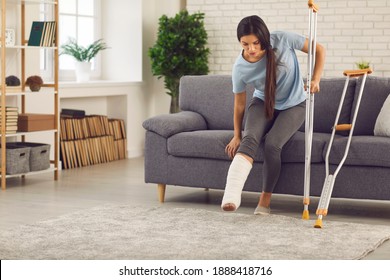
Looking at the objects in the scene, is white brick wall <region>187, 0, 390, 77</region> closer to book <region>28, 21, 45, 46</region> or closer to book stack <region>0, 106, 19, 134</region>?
book <region>28, 21, 45, 46</region>

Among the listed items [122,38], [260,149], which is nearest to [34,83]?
[122,38]

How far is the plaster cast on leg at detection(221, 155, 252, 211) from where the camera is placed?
14.4 feet

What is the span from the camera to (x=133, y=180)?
6496mm

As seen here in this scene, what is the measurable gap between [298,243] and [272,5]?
4499 mm

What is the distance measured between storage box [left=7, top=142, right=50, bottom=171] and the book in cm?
80

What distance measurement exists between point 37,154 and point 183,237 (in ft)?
8.00

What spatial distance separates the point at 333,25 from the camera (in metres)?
7.88

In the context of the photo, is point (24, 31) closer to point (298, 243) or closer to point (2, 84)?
point (2, 84)

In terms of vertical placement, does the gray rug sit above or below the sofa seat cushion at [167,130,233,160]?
below

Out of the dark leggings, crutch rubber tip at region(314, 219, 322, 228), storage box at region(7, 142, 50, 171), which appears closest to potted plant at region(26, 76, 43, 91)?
storage box at region(7, 142, 50, 171)

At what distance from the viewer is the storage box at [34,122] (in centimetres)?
625

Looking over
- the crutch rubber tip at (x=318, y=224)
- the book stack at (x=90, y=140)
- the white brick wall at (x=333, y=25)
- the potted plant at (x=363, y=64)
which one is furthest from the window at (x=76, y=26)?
the crutch rubber tip at (x=318, y=224)

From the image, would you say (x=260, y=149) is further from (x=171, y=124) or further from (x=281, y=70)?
(x=171, y=124)
